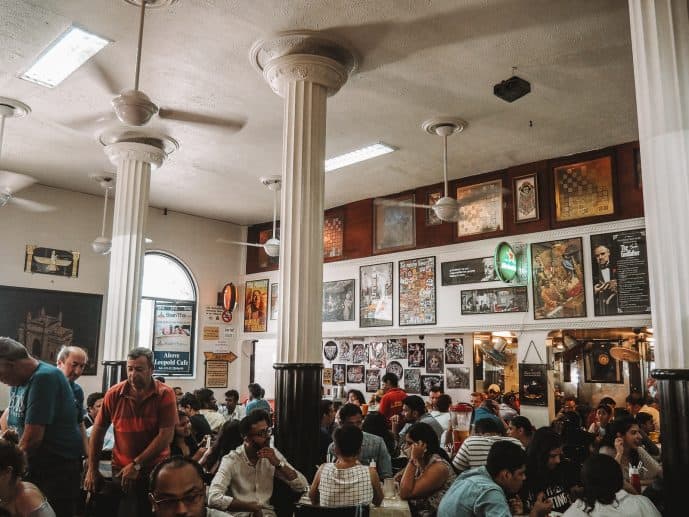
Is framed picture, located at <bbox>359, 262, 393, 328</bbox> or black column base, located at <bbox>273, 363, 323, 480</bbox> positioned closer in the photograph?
black column base, located at <bbox>273, 363, 323, 480</bbox>

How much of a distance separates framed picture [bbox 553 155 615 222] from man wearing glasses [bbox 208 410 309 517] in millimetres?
6463

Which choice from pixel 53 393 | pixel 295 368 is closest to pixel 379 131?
pixel 295 368

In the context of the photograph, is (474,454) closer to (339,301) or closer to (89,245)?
(339,301)

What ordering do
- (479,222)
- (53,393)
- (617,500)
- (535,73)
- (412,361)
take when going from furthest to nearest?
(412,361) < (479,222) < (535,73) < (53,393) < (617,500)

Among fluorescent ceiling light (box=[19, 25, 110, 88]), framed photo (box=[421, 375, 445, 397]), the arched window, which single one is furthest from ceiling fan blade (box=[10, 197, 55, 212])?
framed photo (box=[421, 375, 445, 397])

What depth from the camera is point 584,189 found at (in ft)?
29.3

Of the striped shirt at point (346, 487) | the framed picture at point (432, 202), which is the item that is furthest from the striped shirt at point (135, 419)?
the framed picture at point (432, 202)

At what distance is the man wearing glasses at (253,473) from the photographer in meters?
3.84

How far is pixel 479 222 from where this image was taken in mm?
9969

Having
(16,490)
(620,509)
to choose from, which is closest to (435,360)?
(620,509)

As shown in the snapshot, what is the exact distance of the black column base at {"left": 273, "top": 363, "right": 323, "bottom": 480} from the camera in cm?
527

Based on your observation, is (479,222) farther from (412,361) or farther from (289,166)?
(289,166)

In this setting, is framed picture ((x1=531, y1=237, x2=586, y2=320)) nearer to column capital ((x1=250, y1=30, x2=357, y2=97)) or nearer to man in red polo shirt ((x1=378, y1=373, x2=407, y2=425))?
man in red polo shirt ((x1=378, y1=373, x2=407, y2=425))

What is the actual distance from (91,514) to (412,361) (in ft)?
23.1
